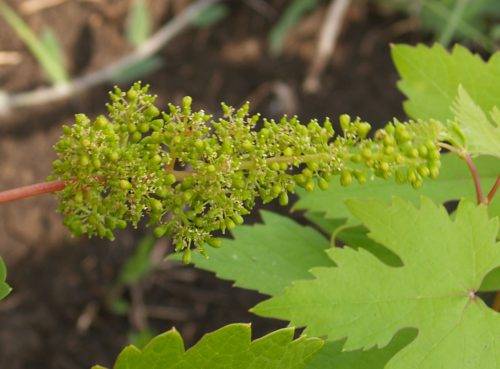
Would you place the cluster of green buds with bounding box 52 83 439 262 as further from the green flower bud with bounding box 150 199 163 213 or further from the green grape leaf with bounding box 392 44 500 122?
the green grape leaf with bounding box 392 44 500 122

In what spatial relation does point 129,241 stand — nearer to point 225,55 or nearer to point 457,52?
point 225,55

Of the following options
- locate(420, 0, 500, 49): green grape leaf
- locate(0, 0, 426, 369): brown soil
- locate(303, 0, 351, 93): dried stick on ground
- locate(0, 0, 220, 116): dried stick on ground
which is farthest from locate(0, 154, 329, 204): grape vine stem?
locate(303, 0, 351, 93): dried stick on ground

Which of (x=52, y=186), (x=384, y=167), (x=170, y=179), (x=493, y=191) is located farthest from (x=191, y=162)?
(x=493, y=191)

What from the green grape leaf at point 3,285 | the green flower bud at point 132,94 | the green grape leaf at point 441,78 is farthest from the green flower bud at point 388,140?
the green grape leaf at point 3,285

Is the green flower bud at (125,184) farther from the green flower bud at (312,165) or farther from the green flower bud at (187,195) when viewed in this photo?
the green flower bud at (312,165)

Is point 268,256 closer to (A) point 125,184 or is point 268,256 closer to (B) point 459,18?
(A) point 125,184
